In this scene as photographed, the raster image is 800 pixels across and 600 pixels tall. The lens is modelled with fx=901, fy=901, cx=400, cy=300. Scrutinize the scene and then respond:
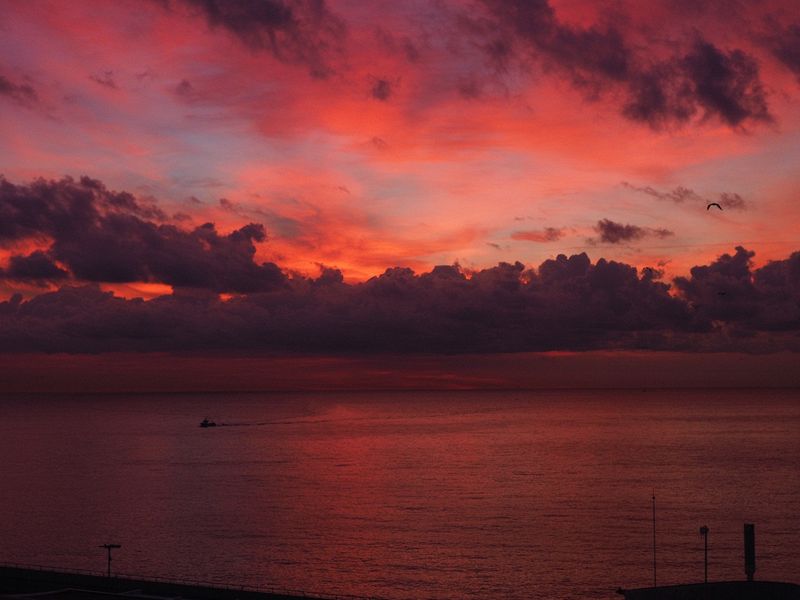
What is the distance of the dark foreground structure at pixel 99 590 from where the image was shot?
66.1m

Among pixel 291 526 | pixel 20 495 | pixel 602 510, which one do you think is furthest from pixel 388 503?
pixel 20 495

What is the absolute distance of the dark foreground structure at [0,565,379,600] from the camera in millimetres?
66062

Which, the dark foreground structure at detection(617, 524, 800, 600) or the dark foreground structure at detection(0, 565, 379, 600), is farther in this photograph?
the dark foreground structure at detection(0, 565, 379, 600)

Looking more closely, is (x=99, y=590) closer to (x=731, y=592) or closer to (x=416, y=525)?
(x=731, y=592)

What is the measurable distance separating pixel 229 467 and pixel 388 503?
6558 centimetres

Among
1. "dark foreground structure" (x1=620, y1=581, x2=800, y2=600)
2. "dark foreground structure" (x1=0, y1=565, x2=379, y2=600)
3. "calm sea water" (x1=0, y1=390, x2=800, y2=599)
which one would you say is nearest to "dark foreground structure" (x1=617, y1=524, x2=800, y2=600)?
"dark foreground structure" (x1=620, y1=581, x2=800, y2=600)

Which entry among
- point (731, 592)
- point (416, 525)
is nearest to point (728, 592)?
point (731, 592)

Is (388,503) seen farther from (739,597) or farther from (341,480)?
(739,597)

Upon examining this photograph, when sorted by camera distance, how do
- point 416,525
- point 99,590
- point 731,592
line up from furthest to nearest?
point 416,525 < point 99,590 < point 731,592

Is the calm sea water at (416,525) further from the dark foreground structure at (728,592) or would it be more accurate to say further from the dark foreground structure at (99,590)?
the dark foreground structure at (728,592)

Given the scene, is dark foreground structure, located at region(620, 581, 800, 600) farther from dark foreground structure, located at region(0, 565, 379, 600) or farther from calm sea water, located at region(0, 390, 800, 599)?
calm sea water, located at region(0, 390, 800, 599)

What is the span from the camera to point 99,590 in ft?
228

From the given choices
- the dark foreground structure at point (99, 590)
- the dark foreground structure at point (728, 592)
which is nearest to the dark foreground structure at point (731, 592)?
the dark foreground structure at point (728, 592)

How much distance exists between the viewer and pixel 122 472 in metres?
190
